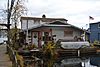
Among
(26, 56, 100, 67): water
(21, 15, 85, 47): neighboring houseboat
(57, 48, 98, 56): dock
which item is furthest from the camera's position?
(21, 15, 85, 47): neighboring houseboat

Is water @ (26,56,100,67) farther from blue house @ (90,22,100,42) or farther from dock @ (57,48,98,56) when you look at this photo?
blue house @ (90,22,100,42)

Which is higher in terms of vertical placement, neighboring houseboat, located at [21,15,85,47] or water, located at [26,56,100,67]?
neighboring houseboat, located at [21,15,85,47]

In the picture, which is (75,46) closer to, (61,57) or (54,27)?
(61,57)

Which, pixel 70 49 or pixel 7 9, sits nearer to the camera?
pixel 7 9

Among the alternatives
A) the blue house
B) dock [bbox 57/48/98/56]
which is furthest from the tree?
the blue house

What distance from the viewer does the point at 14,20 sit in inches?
1497

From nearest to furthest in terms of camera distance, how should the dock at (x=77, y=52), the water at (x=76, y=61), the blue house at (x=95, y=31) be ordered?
1. the water at (x=76, y=61)
2. the dock at (x=77, y=52)
3. the blue house at (x=95, y=31)

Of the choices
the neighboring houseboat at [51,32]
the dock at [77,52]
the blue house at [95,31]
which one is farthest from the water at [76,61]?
the blue house at [95,31]

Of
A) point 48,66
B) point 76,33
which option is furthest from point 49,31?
point 48,66

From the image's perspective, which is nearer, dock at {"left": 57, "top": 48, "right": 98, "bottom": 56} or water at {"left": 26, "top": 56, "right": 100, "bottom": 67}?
water at {"left": 26, "top": 56, "right": 100, "bottom": 67}

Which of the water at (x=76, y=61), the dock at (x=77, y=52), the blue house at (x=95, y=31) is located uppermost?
the blue house at (x=95, y=31)

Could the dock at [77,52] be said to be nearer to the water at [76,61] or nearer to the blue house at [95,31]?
the water at [76,61]

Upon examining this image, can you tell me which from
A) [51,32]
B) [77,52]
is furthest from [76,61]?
[51,32]

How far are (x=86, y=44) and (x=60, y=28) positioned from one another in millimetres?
9105
